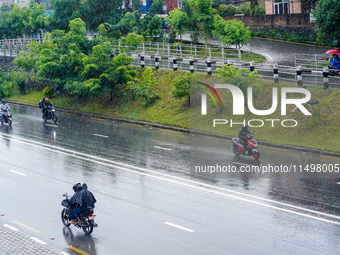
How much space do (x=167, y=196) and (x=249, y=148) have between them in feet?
17.1

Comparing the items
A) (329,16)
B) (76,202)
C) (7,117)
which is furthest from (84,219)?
(329,16)

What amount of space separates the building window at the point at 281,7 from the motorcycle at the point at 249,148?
34694 millimetres

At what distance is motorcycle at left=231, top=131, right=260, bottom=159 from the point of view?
2100cm

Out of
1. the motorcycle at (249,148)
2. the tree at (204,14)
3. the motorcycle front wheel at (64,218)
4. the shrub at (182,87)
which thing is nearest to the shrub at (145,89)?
the shrub at (182,87)

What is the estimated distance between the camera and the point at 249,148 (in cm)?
2114

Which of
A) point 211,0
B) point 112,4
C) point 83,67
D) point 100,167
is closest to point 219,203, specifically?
point 100,167

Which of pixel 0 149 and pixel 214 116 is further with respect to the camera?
pixel 214 116

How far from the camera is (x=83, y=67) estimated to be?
34000 mm

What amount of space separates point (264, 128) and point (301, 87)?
3.13m

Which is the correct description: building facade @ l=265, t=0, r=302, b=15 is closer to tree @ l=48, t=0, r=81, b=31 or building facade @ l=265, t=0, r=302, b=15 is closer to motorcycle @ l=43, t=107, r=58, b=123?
tree @ l=48, t=0, r=81, b=31

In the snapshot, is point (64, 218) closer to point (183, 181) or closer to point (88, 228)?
point (88, 228)

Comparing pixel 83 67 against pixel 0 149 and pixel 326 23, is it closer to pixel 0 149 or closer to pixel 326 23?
pixel 0 149

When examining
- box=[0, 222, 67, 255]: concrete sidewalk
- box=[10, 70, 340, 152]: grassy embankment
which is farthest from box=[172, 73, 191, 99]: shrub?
box=[0, 222, 67, 255]: concrete sidewalk

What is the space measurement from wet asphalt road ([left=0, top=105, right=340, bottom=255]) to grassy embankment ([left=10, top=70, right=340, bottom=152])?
127cm
